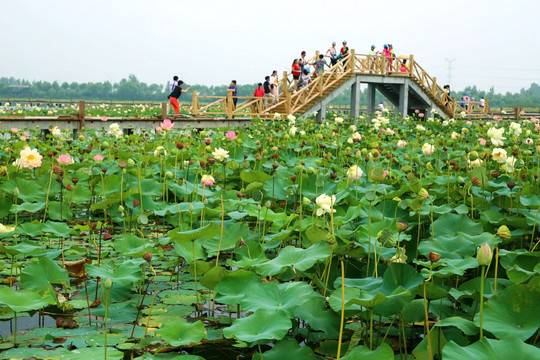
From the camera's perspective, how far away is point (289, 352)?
1.24 metres

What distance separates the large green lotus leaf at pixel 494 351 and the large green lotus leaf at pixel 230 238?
1.02m

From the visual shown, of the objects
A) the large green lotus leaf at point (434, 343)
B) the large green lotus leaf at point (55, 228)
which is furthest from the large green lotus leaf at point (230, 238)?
the large green lotus leaf at point (434, 343)

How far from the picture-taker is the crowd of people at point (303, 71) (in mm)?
10836

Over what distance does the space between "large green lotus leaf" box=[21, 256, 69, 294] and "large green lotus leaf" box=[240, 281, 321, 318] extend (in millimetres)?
682

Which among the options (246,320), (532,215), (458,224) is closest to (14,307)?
(246,320)

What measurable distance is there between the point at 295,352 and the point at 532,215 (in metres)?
1.20

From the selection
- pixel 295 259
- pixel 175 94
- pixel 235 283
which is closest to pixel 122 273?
pixel 235 283

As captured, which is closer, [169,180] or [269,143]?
[169,180]

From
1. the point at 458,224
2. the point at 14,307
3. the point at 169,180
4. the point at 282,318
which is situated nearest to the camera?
the point at 282,318

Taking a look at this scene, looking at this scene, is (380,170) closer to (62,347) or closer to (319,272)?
(319,272)

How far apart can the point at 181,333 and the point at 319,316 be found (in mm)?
329

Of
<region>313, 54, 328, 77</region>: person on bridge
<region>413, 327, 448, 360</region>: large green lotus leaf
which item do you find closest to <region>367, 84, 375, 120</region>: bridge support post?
<region>313, 54, 328, 77</region>: person on bridge

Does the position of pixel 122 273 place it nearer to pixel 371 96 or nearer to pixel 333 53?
pixel 333 53

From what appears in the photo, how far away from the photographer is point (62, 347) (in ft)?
4.77
